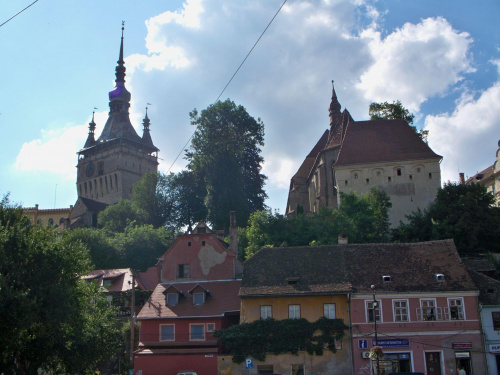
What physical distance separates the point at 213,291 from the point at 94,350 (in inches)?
385

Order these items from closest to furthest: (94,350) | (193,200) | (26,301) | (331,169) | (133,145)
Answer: (26,301), (94,350), (331,169), (193,200), (133,145)

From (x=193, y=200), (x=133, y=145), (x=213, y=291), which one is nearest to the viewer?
(x=213, y=291)

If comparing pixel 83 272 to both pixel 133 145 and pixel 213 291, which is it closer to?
pixel 213 291

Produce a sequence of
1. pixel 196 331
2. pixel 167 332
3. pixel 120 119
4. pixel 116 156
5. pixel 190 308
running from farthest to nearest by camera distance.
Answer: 1. pixel 120 119
2. pixel 116 156
3. pixel 190 308
4. pixel 167 332
5. pixel 196 331

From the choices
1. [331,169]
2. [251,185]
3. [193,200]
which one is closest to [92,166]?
[193,200]

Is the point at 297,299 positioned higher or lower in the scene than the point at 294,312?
higher

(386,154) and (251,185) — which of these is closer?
(386,154)

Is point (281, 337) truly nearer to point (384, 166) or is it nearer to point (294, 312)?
point (294, 312)

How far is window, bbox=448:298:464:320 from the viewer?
3769 centimetres

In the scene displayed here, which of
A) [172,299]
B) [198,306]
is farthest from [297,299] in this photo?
[172,299]

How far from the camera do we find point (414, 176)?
6681 centimetres

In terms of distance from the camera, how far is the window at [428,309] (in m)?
37.8

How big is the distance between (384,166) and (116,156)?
2660 inches

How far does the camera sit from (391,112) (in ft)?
257
